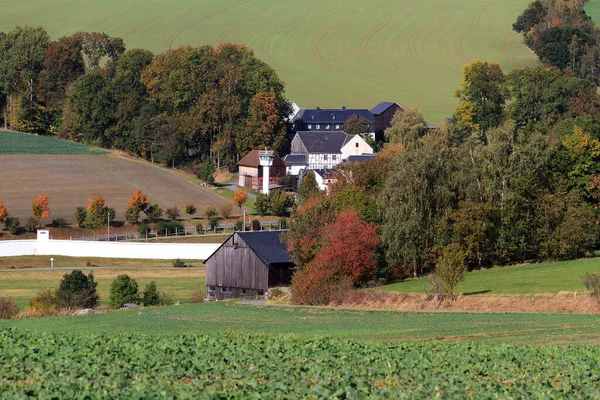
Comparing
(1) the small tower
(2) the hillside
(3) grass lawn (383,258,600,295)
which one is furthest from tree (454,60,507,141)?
(3) grass lawn (383,258,600,295)

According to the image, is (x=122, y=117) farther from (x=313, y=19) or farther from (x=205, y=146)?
(x=313, y=19)

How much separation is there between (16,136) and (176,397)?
120593 millimetres

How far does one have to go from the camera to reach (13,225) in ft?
296

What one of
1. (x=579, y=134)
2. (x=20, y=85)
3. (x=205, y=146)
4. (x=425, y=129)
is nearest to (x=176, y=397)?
(x=579, y=134)

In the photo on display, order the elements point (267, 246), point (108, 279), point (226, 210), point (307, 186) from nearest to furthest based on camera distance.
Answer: point (267, 246)
point (108, 279)
point (307, 186)
point (226, 210)

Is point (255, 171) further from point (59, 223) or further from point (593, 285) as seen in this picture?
point (593, 285)

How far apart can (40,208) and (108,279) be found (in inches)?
1000

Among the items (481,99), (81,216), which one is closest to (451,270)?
(81,216)

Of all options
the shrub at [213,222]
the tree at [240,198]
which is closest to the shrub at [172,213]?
the shrub at [213,222]

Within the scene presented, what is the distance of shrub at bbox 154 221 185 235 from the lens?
311ft

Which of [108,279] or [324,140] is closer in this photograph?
[108,279]

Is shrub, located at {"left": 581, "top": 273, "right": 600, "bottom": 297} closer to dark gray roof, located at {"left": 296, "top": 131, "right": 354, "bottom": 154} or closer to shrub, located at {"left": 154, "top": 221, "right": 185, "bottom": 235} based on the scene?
shrub, located at {"left": 154, "top": 221, "right": 185, "bottom": 235}

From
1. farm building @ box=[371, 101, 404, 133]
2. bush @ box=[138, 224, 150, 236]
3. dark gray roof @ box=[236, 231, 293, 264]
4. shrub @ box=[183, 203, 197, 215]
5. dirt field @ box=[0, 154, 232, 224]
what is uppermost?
farm building @ box=[371, 101, 404, 133]

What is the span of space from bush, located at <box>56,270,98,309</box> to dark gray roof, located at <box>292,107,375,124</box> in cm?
8763
